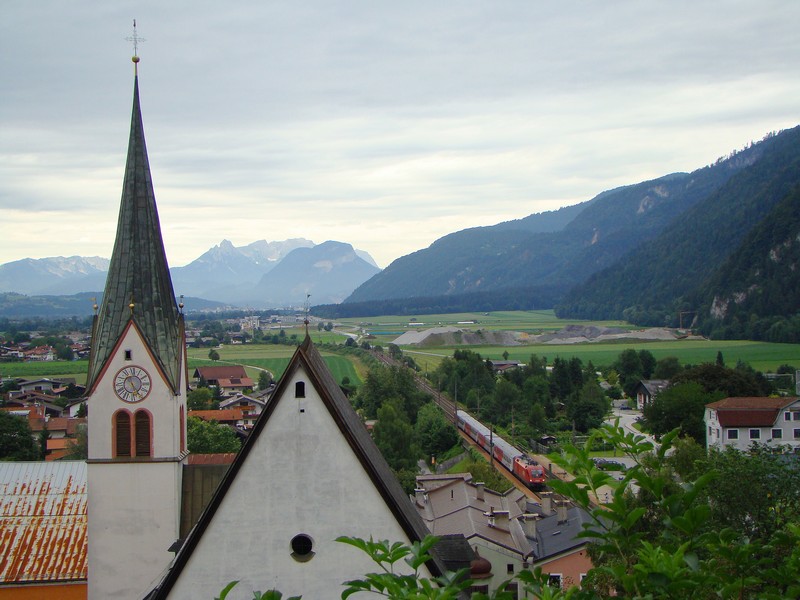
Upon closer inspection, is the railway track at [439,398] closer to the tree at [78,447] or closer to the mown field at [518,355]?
the mown field at [518,355]

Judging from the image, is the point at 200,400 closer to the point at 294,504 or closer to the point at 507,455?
the point at 507,455

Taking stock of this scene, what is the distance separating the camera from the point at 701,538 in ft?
21.1

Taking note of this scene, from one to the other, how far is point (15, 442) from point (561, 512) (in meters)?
37.7

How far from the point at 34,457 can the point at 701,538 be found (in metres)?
61.1

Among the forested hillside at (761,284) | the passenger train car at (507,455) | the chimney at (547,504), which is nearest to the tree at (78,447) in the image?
the chimney at (547,504)

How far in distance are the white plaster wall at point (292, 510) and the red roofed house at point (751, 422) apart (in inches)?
2104

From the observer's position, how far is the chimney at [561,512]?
3881 centimetres

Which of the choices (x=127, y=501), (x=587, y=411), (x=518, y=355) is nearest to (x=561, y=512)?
(x=127, y=501)

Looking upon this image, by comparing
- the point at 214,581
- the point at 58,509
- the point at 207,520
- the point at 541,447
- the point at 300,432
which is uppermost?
the point at 300,432

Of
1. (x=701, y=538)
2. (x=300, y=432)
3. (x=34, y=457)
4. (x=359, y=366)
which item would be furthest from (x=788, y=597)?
(x=359, y=366)

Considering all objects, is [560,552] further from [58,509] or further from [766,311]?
[766,311]

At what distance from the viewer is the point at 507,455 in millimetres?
61812

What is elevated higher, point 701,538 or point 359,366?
point 701,538

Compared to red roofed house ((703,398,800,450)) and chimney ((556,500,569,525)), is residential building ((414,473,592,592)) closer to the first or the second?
chimney ((556,500,569,525))
